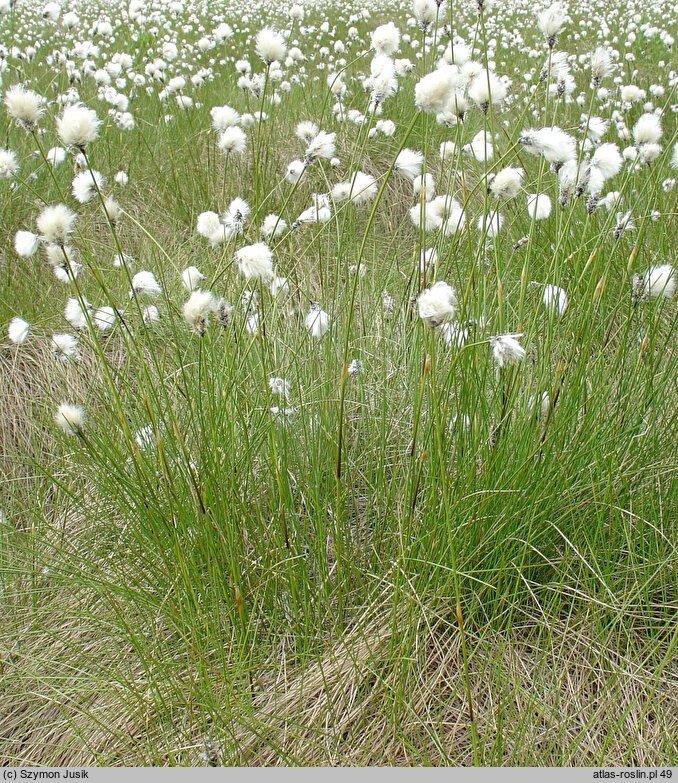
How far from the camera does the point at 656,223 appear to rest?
3.77m

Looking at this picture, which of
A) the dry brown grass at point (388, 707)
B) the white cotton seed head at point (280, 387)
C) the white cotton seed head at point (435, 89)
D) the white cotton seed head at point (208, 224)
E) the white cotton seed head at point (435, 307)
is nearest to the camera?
the white cotton seed head at point (435, 307)

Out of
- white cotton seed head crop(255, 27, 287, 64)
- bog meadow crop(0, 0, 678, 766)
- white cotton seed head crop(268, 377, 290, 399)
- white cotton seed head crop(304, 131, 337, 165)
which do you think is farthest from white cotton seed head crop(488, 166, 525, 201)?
white cotton seed head crop(268, 377, 290, 399)

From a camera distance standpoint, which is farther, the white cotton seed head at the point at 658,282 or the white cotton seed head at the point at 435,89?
the white cotton seed head at the point at 658,282

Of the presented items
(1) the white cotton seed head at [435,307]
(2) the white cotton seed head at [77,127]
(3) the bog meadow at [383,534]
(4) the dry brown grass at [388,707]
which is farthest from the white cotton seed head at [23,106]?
(4) the dry brown grass at [388,707]

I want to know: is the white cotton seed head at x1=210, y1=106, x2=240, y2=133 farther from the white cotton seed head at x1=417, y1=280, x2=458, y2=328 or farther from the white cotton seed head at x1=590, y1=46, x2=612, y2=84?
the white cotton seed head at x1=417, y1=280, x2=458, y2=328

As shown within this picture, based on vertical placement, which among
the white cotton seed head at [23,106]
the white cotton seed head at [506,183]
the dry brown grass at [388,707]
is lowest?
the dry brown grass at [388,707]

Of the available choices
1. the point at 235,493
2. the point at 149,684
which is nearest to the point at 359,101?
the point at 235,493

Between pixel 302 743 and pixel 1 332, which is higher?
pixel 1 332

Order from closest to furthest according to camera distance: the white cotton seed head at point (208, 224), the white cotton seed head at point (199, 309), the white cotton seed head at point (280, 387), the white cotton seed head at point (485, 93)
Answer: the white cotton seed head at point (199, 309)
the white cotton seed head at point (485, 93)
the white cotton seed head at point (208, 224)
the white cotton seed head at point (280, 387)

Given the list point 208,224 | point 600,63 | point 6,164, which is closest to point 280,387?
point 208,224

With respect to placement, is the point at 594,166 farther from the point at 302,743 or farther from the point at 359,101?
the point at 359,101

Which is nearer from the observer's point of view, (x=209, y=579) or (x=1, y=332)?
(x=209, y=579)

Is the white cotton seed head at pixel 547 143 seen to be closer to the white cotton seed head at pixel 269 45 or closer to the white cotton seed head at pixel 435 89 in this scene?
the white cotton seed head at pixel 435 89

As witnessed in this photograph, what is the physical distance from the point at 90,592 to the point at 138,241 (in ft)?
8.30
